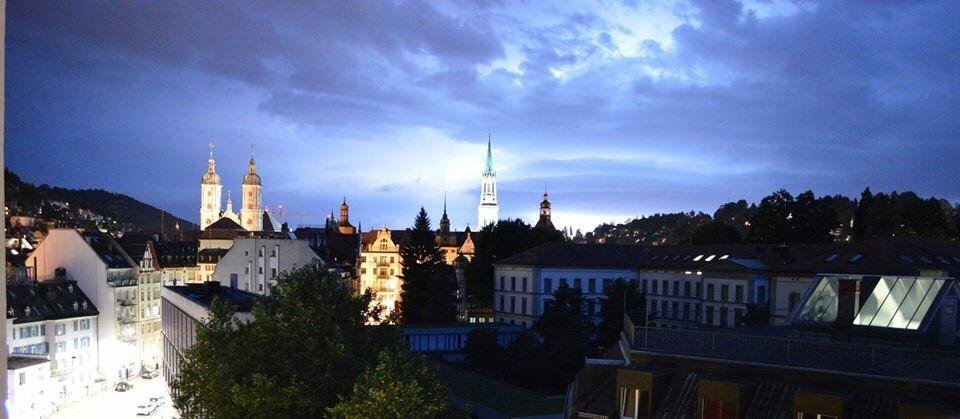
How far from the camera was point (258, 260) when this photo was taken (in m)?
71.4

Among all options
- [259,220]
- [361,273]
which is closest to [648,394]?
[361,273]

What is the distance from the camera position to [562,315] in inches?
2069

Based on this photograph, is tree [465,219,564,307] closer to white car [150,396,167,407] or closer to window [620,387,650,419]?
white car [150,396,167,407]

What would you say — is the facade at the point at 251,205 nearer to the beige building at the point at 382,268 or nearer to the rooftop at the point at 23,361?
the beige building at the point at 382,268

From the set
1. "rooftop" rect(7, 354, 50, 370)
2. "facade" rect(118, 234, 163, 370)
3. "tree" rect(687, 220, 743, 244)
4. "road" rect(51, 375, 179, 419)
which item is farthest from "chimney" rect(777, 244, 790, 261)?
"facade" rect(118, 234, 163, 370)

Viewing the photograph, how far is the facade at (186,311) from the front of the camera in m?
37.5

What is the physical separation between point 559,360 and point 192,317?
21.9m

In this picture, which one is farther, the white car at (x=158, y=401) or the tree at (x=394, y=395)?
the white car at (x=158, y=401)

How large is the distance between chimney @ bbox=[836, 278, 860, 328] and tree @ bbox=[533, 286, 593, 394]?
101 feet

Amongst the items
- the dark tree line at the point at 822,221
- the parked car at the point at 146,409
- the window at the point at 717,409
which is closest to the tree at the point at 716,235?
the dark tree line at the point at 822,221

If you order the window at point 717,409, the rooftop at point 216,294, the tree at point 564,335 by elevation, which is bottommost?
the tree at point 564,335

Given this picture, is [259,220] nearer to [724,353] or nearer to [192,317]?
[192,317]

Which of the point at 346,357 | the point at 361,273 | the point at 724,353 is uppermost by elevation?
the point at 724,353

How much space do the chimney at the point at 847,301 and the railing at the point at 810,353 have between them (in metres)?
2.44
